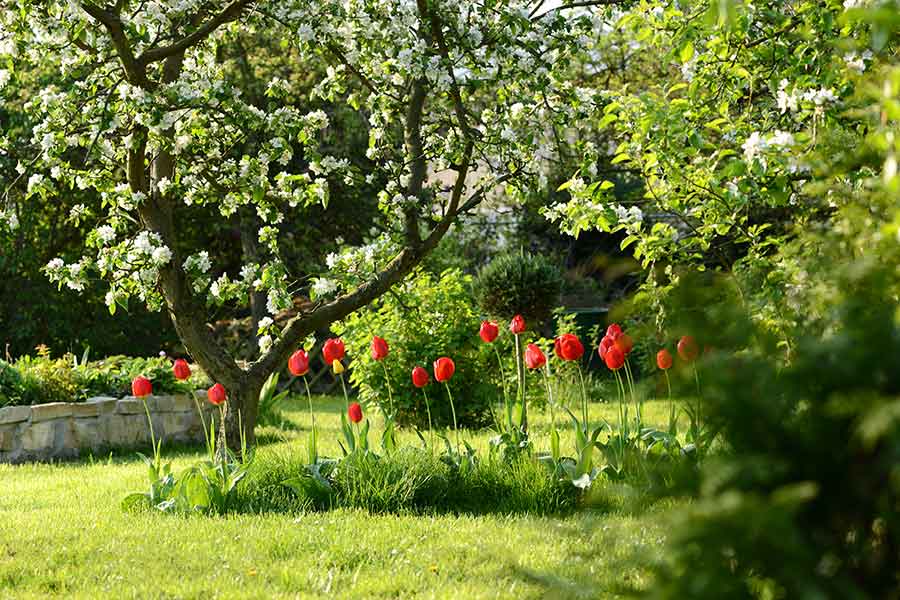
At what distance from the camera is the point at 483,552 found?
4.02 m

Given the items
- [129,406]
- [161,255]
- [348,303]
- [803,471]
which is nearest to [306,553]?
[161,255]

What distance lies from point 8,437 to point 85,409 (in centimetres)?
58

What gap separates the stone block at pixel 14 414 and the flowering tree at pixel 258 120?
6.99 ft

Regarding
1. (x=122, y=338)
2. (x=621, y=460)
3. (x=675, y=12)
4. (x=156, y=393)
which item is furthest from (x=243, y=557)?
(x=122, y=338)

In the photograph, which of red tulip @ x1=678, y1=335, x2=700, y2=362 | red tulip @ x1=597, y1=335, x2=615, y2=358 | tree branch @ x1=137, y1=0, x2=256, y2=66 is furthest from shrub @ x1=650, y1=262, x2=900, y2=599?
tree branch @ x1=137, y1=0, x2=256, y2=66

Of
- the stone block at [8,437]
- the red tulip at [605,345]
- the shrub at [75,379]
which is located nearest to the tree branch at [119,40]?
the red tulip at [605,345]

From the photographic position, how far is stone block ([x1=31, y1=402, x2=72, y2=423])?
7.12 meters

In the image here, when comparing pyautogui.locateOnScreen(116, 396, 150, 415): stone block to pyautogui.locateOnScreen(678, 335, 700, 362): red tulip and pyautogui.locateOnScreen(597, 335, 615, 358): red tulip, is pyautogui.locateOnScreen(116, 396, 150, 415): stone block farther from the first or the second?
pyautogui.locateOnScreen(678, 335, 700, 362): red tulip

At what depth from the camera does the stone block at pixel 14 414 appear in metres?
6.96

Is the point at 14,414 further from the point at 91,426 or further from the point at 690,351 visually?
the point at 690,351

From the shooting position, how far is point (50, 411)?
720 cm

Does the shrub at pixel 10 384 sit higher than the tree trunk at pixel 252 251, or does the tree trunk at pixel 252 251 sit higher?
the tree trunk at pixel 252 251

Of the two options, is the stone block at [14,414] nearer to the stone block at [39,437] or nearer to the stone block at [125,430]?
the stone block at [39,437]

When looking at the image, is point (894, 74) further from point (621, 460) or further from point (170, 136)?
point (170, 136)
